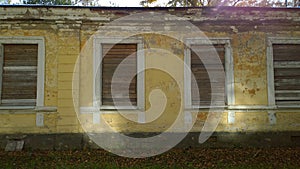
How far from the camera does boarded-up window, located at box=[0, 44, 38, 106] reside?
28.7 ft

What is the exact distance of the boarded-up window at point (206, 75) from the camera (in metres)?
9.16

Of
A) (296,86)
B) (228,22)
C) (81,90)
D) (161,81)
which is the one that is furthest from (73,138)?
(296,86)

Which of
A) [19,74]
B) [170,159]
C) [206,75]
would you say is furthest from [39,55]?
[206,75]

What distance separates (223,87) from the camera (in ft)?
30.2

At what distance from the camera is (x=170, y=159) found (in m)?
7.48

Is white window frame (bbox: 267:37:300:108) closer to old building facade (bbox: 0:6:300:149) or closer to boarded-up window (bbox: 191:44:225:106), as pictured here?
old building facade (bbox: 0:6:300:149)

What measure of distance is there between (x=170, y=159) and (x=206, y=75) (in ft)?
9.85

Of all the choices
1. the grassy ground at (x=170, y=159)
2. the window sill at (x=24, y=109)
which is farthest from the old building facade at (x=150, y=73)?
the grassy ground at (x=170, y=159)

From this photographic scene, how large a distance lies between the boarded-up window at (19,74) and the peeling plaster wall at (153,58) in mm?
351

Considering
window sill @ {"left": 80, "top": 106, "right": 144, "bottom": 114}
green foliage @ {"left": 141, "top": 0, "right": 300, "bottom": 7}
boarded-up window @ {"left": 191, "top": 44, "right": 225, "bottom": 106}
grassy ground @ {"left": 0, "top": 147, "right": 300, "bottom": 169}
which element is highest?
green foliage @ {"left": 141, "top": 0, "right": 300, "bottom": 7}

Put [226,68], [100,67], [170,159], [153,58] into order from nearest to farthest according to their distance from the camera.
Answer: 1. [170,159]
2. [100,67]
3. [153,58]
4. [226,68]

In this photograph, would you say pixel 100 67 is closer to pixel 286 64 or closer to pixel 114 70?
pixel 114 70

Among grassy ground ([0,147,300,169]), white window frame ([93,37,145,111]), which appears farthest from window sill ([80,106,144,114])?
grassy ground ([0,147,300,169])

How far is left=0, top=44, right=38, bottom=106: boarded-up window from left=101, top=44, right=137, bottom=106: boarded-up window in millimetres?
2019
